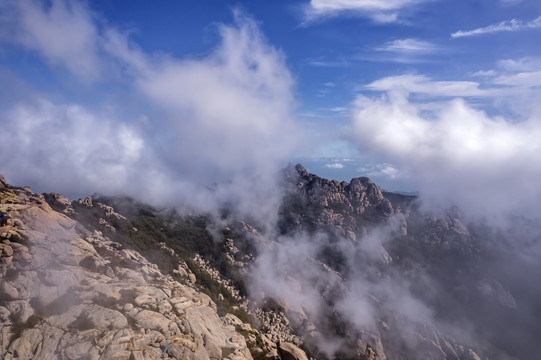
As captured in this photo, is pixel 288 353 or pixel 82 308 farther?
pixel 288 353

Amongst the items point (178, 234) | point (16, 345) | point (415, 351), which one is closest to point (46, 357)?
point (16, 345)

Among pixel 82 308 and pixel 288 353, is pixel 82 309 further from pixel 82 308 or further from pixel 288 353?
pixel 288 353

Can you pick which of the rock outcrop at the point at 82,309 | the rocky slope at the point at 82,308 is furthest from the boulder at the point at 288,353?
the rock outcrop at the point at 82,309

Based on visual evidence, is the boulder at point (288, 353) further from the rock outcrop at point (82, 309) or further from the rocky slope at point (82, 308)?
the rock outcrop at point (82, 309)

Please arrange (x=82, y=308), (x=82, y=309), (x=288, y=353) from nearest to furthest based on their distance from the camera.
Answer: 1. (x=82, y=309)
2. (x=82, y=308)
3. (x=288, y=353)

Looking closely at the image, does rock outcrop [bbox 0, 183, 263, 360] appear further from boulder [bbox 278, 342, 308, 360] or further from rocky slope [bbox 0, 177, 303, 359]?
boulder [bbox 278, 342, 308, 360]

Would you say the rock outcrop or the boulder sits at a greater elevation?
the rock outcrop

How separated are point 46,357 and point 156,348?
1845cm

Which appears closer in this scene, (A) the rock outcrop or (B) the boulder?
(A) the rock outcrop

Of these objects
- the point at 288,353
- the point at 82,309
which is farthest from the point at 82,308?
the point at 288,353

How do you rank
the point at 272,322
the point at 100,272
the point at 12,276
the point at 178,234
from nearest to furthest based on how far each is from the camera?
1. the point at 12,276
2. the point at 100,272
3. the point at 272,322
4. the point at 178,234

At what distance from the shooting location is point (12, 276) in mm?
63000

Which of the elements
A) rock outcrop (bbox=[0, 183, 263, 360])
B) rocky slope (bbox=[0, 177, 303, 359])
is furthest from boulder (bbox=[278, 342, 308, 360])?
rock outcrop (bbox=[0, 183, 263, 360])

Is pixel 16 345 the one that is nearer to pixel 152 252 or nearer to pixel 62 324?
pixel 62 324
